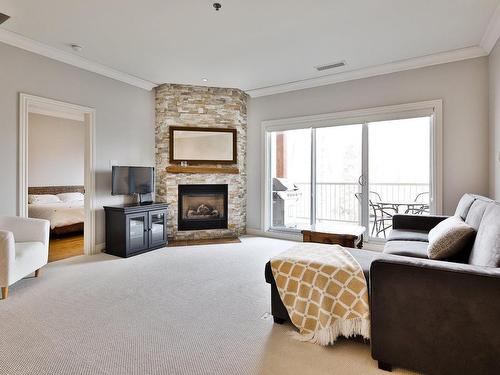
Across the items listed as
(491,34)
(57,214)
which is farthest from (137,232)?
(491,34)

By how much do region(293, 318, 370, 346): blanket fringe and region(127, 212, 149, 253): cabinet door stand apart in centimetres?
299

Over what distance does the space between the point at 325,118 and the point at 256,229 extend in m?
2.42

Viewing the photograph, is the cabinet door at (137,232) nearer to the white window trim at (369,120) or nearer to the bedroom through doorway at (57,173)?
the bedroom through doorway at (57,173)

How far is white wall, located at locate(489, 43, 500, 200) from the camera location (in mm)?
3184

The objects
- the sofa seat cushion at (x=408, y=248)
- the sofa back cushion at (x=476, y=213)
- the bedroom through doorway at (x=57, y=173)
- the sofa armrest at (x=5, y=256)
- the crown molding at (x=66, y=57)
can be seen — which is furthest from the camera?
the bedroom through doorway at (x=57, y=173)

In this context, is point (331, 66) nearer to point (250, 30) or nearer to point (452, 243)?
point (250, 30)

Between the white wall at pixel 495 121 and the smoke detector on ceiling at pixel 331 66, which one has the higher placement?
the smoke detector on ceiling at pixel 331 66

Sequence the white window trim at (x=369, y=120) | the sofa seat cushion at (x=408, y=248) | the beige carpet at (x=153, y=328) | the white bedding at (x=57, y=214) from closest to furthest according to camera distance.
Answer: the beige carpet at (x=153, y=328)
the sofa seat cushion at (x=408, y=248)
the white window trim at (x=369, y=120)
the white bedding at (x=57, y=214)

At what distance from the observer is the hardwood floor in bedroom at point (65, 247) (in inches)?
164

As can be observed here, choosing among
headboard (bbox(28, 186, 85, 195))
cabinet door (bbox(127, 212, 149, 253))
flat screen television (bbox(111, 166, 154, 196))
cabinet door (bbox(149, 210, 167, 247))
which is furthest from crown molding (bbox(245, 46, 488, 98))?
headboard (bbox(28, 186, 85, 195))

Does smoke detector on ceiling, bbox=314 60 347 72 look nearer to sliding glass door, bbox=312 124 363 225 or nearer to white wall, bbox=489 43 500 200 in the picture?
sliding glass door, bbox=312 124 363 225

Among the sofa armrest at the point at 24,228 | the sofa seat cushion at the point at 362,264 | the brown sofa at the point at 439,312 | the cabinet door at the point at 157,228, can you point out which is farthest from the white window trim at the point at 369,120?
the sofa armrest at the point at 24,228

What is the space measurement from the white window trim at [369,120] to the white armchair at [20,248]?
11.3 ft

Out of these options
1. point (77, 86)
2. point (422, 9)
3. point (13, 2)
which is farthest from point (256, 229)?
point (13, 2)
